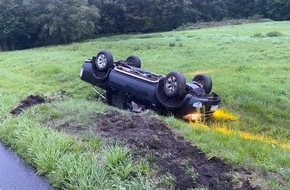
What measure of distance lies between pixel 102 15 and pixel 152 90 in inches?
1573

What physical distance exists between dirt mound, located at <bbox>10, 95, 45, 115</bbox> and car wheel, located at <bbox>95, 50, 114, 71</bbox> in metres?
1.90

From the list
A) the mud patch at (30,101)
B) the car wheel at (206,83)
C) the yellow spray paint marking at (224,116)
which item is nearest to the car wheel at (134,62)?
the car wheel at (206,83)

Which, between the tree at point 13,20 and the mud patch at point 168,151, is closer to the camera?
the mud patch at point 168,151

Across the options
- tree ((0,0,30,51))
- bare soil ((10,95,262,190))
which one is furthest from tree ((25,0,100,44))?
bare soil ((10,95,262,190))

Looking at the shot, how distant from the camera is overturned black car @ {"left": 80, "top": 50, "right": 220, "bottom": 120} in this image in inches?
337

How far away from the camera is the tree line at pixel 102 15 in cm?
3766

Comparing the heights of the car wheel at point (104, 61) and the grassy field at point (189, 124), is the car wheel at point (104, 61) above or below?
above

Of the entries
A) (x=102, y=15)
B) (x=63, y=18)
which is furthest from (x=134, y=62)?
(x=102, y=15)

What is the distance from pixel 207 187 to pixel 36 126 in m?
3.77

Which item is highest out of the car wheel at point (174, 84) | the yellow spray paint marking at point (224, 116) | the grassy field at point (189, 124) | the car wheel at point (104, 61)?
the car wheel at point (104, 61)

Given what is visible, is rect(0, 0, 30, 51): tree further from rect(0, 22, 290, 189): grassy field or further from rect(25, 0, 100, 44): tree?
rect(0, 22, 290, 189): grassy field

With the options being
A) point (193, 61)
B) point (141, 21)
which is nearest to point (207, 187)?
point (193, 61)

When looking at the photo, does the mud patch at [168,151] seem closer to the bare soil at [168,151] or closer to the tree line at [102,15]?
the bare soil at [168,151]

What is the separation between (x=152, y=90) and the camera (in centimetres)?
893
